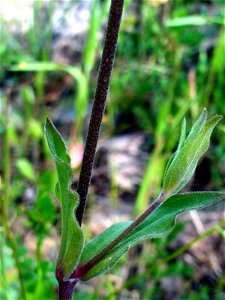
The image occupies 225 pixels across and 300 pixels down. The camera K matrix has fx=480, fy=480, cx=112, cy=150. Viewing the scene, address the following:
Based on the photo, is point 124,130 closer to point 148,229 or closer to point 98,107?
point 148,229

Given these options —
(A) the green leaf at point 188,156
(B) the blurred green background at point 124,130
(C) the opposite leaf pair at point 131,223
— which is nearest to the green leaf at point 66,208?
(C) the opposite leaf pair at point 131,223

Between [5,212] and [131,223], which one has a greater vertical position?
[131,223]

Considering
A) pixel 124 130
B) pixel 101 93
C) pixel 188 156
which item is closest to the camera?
pixel 101 93

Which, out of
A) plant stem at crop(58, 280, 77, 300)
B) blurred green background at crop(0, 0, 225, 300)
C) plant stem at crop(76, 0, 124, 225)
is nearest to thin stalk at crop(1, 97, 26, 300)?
blurred green background at crop(0, 0, 225, 300)

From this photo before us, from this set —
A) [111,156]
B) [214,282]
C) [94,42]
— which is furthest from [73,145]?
[214,282]

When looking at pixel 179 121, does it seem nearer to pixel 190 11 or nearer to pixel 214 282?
pixel 214 282

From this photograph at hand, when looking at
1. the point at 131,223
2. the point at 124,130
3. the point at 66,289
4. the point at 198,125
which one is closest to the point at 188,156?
the point at 198,125
